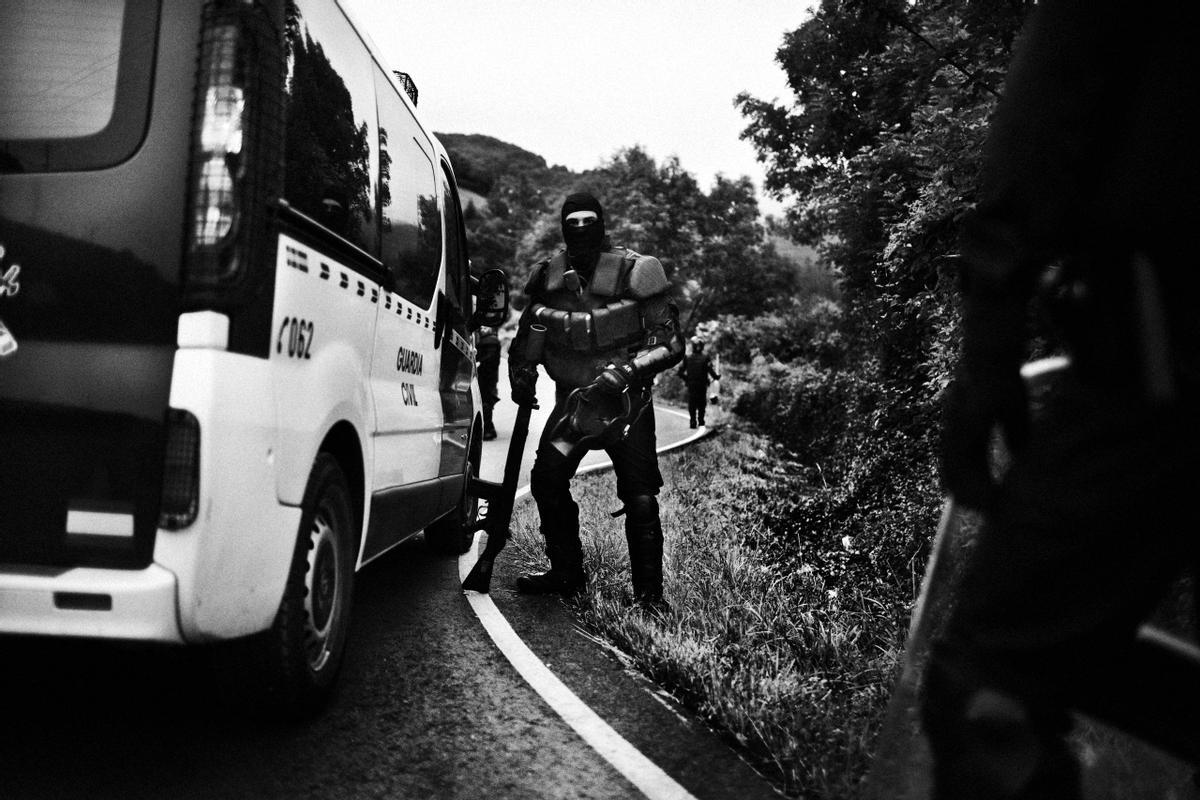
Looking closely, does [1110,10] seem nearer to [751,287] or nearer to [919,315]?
[919,315]

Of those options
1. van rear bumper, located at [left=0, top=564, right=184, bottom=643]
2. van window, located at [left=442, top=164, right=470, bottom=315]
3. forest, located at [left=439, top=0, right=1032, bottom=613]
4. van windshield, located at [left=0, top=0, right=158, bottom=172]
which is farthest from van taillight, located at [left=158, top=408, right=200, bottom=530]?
forest, located at [left=439, top=0, right=1032, bottom=613]

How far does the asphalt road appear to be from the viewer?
258 cm

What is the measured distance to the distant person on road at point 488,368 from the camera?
37.3 ft

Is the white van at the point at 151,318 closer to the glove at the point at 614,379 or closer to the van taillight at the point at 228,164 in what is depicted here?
the van taillight at the point at 228,164

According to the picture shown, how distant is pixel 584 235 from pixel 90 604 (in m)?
2.86

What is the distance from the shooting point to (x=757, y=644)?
3820mm

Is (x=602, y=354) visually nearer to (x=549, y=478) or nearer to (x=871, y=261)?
(x=549, y=478)

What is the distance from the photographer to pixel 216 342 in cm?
230

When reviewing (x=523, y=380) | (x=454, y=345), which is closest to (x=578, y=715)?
(x=523, y=380)

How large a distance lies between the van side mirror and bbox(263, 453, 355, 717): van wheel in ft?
8.39

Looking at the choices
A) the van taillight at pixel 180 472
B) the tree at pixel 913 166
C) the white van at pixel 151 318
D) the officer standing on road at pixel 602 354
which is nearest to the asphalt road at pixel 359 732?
the white van at pixel 151 318

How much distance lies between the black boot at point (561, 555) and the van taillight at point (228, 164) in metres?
2.54

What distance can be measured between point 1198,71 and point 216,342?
195cm

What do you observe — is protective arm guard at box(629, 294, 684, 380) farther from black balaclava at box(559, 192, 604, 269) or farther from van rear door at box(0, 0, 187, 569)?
van rear door at box(0, 0, 187, 569)
